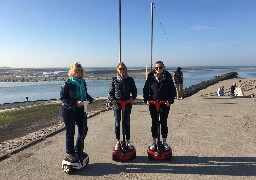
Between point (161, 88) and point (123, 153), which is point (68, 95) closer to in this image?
point (123, 153)

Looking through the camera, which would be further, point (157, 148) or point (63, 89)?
point (157, 148)

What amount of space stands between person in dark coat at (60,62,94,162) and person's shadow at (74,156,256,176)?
56cm

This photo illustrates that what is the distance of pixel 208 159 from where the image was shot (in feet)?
23.5

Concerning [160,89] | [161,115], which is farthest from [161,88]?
[161,115]

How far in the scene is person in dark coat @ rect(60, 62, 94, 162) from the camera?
6.53 metres

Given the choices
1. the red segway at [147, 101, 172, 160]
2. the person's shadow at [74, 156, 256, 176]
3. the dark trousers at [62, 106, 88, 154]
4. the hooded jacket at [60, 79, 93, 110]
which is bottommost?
the person's shadow at [74, 156, 256, 176]

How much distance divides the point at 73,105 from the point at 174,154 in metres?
2.83

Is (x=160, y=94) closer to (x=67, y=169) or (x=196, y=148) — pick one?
(x=196, y=148)

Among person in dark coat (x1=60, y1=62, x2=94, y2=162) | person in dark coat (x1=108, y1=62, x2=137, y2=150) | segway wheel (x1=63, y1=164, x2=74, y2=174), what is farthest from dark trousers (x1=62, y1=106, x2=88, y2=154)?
person in dark coat (x1=108, y1=62, x2=137, y2=150)

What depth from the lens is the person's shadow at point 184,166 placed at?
21.0ft

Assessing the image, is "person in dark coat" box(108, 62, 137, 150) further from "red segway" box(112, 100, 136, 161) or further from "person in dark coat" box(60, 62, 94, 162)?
"person in dark coat" box(60, 62, 94, 162)

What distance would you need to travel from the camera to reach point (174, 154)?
759 cm

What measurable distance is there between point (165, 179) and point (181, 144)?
100.0 inches

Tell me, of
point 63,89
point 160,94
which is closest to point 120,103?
point 160,94
